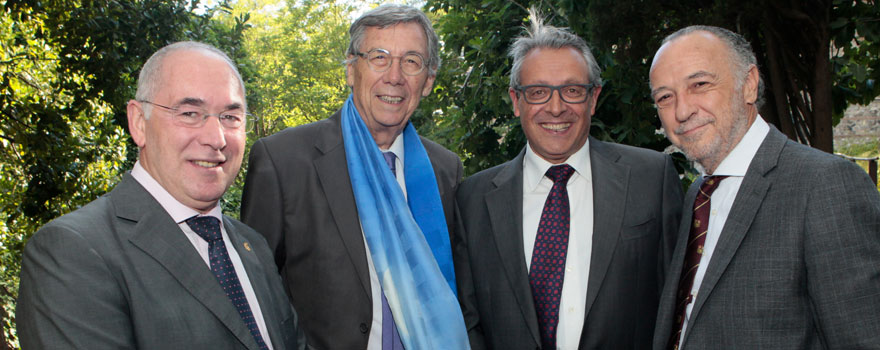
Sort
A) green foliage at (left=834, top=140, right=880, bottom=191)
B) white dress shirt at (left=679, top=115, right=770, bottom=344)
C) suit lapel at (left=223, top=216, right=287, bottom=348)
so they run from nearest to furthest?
suit lapel at (left=223, top=216, right=287, bottom=348) < white dress shirt at (left=679, top=115, right=770, bottom=344) < green foliage at (left=834, top=140, right=880, bottom=191)

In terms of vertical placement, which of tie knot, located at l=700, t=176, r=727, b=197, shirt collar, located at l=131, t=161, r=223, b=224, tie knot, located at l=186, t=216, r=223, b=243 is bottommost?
tie knot, located at l=700, t=176, r=727, b=197

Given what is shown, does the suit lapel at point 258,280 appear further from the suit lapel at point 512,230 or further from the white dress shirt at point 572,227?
the white dress shirt at point 572,227

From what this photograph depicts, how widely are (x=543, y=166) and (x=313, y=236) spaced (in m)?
1.15

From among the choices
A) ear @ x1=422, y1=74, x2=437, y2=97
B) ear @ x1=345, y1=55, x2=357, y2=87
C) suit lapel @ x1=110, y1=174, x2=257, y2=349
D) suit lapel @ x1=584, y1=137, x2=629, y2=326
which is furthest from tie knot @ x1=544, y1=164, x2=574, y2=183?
suit lapel @ x1=110, y1=174, x2=257, y2=349

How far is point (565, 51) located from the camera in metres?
3.25

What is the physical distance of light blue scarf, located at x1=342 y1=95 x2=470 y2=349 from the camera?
289 centimetres

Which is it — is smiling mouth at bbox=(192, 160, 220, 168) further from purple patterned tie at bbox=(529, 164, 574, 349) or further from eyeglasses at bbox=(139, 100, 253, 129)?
purple patterned tie at bbox=(529, 164, 574, 349)

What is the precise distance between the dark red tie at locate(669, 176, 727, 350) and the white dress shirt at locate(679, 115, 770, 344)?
2 cm

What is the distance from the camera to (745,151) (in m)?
2.49

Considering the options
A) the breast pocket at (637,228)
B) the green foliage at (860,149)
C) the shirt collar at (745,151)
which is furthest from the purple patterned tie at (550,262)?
the green foliage at (860,149)

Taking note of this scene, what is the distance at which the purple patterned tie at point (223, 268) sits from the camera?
2.20 metres

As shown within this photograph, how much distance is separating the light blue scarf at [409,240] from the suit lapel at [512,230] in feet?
0.88

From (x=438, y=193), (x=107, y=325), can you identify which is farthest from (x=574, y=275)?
(x=107, y=325)

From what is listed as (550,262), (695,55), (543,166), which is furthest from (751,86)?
(550,262)
